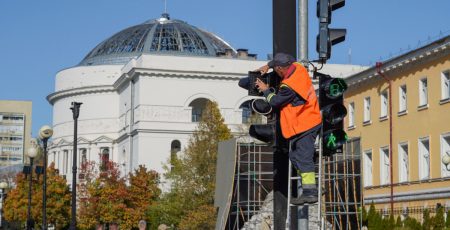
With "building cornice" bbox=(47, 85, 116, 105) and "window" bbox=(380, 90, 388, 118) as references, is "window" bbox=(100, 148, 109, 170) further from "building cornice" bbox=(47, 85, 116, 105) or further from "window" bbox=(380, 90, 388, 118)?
"window" bbox=(380, 90, 388, 118)

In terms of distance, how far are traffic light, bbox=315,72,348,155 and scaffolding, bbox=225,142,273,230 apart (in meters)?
22.8

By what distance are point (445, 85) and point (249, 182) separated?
11372mm

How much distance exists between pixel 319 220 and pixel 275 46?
157cm

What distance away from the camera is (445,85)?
39156mm

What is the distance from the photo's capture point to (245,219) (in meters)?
32.6

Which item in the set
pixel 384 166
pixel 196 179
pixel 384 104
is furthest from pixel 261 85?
pixel 196 179

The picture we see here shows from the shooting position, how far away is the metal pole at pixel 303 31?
8834mm

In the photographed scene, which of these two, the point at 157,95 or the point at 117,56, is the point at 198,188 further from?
the point at 117,56

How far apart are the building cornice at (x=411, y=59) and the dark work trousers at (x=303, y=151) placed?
31.6 metres

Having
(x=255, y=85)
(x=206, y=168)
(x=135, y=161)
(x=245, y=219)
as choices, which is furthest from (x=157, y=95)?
(x=255, y=85)

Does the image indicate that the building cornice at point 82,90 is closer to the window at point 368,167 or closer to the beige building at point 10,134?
the window at point 368,167

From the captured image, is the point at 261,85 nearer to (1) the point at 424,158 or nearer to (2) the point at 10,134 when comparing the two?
(1) the point at 424,158

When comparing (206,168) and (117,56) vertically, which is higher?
(117,56)

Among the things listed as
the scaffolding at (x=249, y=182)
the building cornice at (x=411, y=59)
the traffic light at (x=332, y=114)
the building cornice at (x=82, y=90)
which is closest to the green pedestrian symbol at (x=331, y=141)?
the traffic light at (x=332, y=114)
